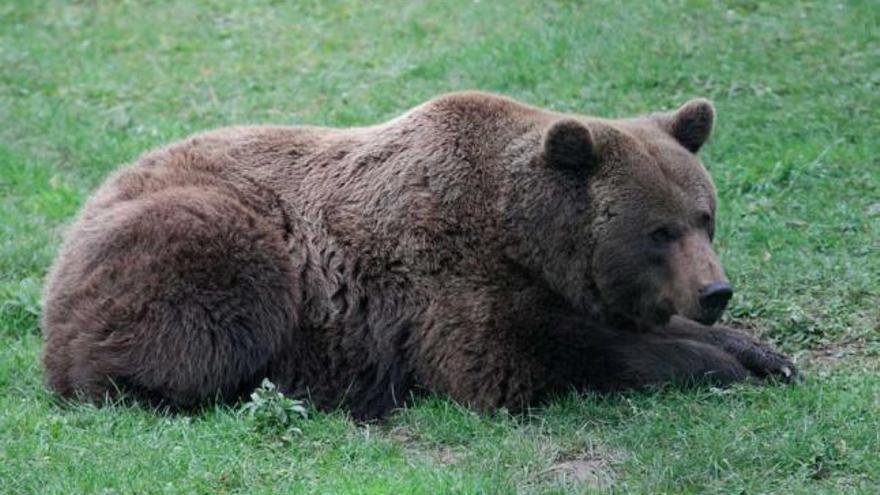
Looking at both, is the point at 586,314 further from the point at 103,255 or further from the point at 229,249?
the point at 103,255

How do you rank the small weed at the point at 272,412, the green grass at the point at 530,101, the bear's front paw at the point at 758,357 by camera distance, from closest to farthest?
the green grass at the point at 530,101 → the small weed at the point at 272,412 → the bear's front paw at the point at 758,357

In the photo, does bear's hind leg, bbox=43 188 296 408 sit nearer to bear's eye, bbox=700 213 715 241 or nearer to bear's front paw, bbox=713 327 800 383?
bear's eye, bbox=700 213 715 241

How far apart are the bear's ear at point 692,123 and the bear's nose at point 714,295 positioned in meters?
1.24

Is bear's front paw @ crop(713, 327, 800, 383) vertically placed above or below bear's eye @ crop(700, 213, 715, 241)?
below

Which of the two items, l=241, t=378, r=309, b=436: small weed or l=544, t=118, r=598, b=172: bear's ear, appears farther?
l=544, t=118, r=598, b=172: bear's ear

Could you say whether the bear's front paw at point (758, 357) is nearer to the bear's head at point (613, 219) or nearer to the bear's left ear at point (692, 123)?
the bear's head at point (613, 219)

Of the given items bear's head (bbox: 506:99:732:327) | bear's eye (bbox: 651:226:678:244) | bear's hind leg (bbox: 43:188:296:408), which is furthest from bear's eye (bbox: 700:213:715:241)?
bear's hind leg (bbox: 43:188:296:408)

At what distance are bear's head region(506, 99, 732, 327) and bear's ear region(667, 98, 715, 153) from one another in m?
0.29

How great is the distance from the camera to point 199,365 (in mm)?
7520

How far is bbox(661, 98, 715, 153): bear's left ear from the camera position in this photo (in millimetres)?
8133

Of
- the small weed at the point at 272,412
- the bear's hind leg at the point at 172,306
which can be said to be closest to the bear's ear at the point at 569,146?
the bear's hind leg at the point at 172,306

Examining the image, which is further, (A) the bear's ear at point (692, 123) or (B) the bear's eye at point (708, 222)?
(A) the bear's ear at point (692, 123)

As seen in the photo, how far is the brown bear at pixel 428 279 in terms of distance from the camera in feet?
24.8

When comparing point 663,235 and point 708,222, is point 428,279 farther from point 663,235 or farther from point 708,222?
point 708,222
